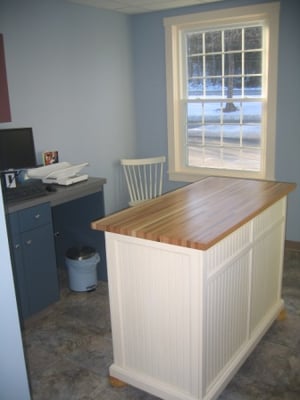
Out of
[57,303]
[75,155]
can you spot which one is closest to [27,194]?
[57,303]

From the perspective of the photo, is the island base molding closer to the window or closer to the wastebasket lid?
the wastebasket lid

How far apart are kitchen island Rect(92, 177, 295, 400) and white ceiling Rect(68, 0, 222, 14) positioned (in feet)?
7.73

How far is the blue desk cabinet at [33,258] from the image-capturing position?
2.95 meters

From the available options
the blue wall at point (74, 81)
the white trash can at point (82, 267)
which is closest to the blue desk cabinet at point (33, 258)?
the white trash can at point (82, 267)

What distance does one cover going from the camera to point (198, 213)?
2340mm

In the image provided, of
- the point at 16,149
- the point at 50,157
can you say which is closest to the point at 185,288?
the point at 16,149

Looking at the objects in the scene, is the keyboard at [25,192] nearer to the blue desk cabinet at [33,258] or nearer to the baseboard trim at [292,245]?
the blue desk cabinet at [33,258]

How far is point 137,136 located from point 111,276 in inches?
120

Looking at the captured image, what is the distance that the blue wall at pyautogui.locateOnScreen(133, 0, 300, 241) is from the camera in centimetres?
395

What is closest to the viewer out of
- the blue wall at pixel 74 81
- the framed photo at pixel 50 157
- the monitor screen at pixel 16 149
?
the monitor screen at pixel 16 149

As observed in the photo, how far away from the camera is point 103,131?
4.61 metres

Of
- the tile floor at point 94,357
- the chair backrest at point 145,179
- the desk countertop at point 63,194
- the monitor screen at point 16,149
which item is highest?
the monitor screen at point 16,149

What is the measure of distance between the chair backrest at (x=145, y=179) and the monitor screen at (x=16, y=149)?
1374mm

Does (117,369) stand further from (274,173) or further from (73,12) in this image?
(73,12)
